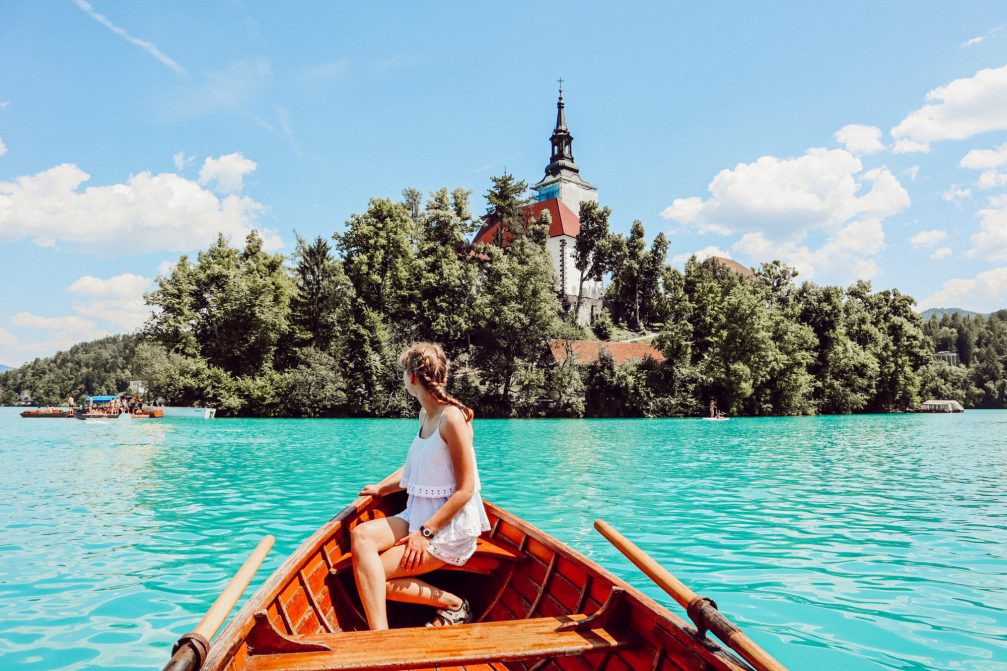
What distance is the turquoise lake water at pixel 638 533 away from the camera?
5.69m

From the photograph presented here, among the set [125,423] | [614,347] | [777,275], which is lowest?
[125,423]

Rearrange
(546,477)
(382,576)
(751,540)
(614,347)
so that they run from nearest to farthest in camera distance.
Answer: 1. (382,576)
2. (751,540)
3. (546,477)
4. (614,347)

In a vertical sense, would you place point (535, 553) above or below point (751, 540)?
above

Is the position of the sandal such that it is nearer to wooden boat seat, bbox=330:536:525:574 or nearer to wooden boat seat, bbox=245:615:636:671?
wooden boat seat, bbox=330:536:525:574

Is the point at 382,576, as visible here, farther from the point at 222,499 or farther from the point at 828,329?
the point at 828,329

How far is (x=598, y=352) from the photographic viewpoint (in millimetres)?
48250

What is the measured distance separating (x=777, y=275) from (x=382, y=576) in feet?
193

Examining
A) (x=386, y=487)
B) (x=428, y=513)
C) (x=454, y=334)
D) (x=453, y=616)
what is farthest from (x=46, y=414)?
(x=428, y=513)

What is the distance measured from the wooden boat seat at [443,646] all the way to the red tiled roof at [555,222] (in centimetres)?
6143

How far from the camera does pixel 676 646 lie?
307 cm

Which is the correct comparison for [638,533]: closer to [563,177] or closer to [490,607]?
Result: [490,607]

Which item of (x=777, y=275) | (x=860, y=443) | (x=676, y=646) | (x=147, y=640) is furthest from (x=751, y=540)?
(x=777, y=275)

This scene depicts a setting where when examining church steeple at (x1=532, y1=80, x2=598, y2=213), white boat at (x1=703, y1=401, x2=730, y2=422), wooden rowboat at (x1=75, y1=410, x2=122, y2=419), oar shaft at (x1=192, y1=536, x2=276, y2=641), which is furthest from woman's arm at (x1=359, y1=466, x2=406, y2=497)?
church steeple at (x1=532, y1=80, x2=598, y2=213)

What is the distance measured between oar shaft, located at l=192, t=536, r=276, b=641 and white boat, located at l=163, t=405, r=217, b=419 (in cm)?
4420
